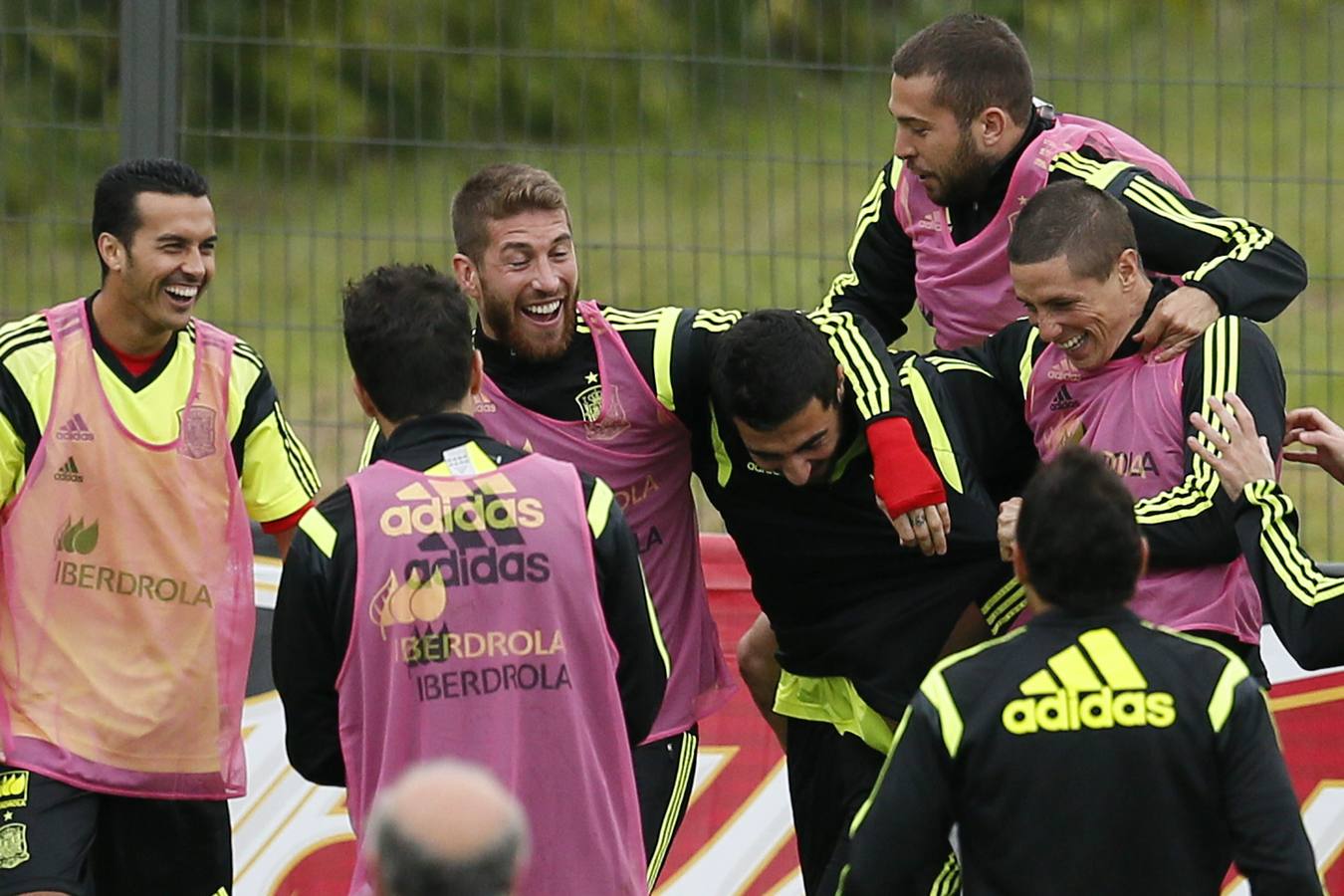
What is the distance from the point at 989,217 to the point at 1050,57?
1.98 meters

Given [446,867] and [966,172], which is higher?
[966,172]

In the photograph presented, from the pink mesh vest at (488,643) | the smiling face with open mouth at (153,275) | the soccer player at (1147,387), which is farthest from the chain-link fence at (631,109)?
the pink mesh vest at (488,643)

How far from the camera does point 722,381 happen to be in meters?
5.12

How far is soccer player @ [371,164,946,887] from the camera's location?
5.57m

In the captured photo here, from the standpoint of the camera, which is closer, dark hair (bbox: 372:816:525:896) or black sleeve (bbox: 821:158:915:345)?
dark hair (bbox: 372:816:525:896)

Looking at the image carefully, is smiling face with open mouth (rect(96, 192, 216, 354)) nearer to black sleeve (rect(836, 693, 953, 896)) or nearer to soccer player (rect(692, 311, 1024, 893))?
soccer player (rect(692, 311, 1024, 893))

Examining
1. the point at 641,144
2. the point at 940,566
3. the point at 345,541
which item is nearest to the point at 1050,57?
the point at 641,144

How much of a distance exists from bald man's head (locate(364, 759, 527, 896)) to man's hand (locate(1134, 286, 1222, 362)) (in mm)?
2804

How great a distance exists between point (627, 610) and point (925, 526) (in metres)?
1.06

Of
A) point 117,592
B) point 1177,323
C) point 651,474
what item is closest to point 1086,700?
point 1177,323

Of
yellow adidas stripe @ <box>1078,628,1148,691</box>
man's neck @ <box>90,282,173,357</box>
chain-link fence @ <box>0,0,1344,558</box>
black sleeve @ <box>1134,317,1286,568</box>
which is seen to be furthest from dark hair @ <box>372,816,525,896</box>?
chain-link fence @ <box>0,0,1344,558</box>

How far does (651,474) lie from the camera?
5.73 metres

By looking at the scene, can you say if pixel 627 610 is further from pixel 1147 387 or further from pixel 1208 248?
pixel 1208 248

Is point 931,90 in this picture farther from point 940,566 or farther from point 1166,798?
point 1166,798
